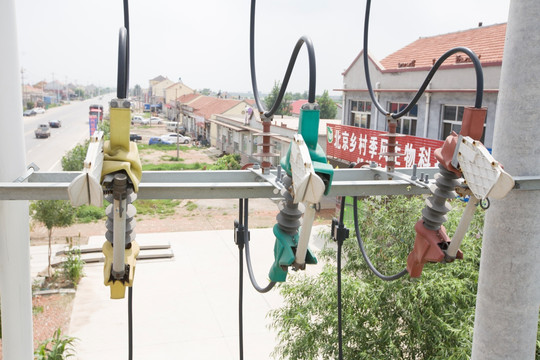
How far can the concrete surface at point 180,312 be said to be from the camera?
788 cm

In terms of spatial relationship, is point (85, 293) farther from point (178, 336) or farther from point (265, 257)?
point (265, 257)

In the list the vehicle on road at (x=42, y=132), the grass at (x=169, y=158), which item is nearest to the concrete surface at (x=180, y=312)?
the grass at (x=169, y=158)

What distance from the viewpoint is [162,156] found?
31188mm

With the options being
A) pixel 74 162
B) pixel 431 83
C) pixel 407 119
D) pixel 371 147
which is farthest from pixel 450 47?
pixel 74 162

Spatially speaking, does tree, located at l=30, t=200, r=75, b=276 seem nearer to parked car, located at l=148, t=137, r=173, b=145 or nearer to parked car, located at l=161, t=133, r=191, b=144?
parked car, located at l=161, t=133, r=191, b=144

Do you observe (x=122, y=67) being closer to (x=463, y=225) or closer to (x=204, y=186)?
(x=204, y=186)

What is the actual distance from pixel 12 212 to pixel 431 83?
9369 millimetres

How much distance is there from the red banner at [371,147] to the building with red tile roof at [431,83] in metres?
0.66

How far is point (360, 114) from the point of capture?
12.6 m

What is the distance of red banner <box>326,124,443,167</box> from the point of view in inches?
348

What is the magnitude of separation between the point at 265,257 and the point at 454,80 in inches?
233

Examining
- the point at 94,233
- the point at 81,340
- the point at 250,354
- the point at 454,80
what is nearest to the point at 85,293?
the point at 81,340

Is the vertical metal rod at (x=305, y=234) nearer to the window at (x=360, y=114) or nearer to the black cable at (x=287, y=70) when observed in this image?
the black cable at (x=287, y=70)

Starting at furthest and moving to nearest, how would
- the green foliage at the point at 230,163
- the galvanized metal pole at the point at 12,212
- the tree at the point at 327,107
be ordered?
1. the tree at the point at 327,107
2. the green foliage at the point at 230,163
3. the galvanized metal pole at the point at 12,212
